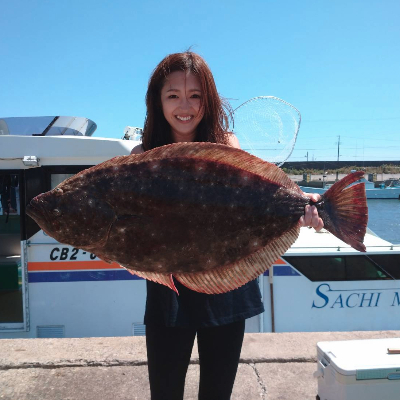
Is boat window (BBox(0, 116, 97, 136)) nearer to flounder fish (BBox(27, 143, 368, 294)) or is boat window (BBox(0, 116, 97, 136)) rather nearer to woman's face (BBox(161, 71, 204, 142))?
woman's face (BBox(161, 71, 204, 142))

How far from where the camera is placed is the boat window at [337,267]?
5500 mm

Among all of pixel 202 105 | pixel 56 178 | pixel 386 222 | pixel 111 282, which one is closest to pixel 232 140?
pixel 202 105

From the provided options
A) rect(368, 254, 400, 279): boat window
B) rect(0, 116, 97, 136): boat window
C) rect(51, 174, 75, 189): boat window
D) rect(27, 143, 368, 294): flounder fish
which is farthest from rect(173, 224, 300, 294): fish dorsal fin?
rect(0, 116, 97, 136): boat window

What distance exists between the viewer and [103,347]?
11.6ft

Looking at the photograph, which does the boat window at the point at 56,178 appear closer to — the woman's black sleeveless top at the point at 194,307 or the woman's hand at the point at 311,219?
the woman's black sleeveless top at the point at 194,307

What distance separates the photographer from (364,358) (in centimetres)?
235

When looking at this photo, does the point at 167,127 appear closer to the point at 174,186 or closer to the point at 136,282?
the point at 174,186

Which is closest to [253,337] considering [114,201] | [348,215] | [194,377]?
[194,377]

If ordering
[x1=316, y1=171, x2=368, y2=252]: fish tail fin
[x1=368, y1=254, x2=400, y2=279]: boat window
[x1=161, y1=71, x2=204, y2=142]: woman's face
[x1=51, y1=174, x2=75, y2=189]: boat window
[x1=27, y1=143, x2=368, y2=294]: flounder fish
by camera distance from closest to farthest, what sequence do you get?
1. [x1=27, y1=143, x2=368, y2=294]: flounder fish
2. [x1=316, y1=171, x2=368, y2=252]: fish tail fin
3. [x1=161, y1=71, x2=204, y2=142]: woman's face
4. [x1=51, y1=174, x2=75, y2=189]: boat window
5. [x1=368, y1=254, x2=400, y2=279]: boat window

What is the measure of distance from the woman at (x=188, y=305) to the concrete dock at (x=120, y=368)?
3.96 feet

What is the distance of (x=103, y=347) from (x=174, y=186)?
258 cm

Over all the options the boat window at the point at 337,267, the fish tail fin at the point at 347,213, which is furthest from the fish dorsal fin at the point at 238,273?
the boat window at the point at 337,267

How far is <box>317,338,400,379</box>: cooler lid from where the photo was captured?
87.9 inches

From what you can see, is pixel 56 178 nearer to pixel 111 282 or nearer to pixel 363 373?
pixel 111 282
